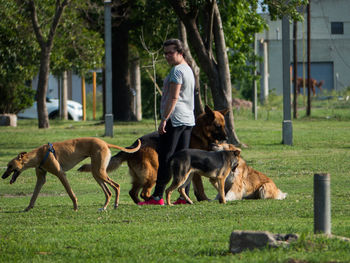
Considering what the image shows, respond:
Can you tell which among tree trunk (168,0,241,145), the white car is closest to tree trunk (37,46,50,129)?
tree trunk (168,0,241,145)

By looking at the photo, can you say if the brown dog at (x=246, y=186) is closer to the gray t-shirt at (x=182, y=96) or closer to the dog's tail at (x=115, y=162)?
the gray t-shirt at (x=182, y=96)

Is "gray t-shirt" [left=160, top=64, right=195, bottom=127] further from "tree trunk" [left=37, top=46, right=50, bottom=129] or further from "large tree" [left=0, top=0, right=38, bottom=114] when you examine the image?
"large tree" [left=0, top=0, right=38, bottom=114]

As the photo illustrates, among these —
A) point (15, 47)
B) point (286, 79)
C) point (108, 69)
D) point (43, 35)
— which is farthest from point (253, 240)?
point (15, 47)

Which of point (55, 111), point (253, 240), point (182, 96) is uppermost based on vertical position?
point (182, 96)

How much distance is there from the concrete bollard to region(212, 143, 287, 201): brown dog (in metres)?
3.95

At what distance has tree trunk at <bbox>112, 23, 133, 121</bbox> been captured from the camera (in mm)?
35000

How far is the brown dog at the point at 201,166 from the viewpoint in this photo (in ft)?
31.8

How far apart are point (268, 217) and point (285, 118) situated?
13238mm

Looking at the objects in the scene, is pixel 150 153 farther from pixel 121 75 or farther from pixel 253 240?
pixel 121 75

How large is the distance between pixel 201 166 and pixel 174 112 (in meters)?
0.84

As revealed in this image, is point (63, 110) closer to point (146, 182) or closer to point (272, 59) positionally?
point (272, 59)

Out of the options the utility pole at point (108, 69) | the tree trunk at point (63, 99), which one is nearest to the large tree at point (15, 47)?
the tree trunk at point (63, 99)

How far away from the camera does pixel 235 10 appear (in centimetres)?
2920

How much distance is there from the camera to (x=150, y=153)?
1010 centimetres
